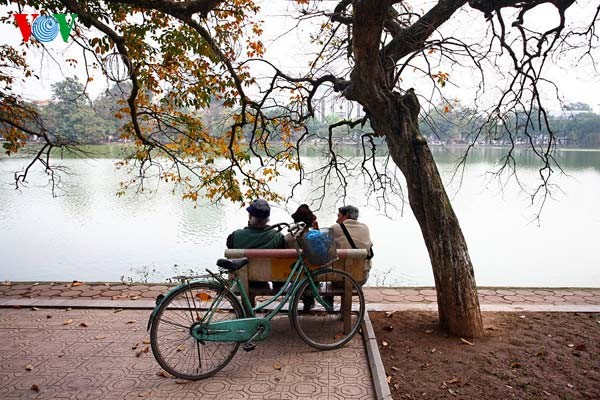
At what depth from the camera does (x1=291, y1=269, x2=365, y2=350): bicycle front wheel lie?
12.0 feet

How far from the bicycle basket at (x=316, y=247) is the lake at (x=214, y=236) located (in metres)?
3.26

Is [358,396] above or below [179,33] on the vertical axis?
below

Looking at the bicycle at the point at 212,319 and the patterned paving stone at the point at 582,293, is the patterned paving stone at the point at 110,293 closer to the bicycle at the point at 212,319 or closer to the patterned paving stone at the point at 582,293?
the bicycle at the point at 212,319

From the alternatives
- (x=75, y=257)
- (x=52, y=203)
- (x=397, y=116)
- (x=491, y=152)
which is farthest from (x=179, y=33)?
(x=491, y=152)

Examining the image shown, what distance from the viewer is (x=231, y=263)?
3359 millimetres

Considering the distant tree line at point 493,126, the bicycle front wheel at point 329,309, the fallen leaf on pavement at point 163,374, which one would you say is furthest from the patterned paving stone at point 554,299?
the fallen leaf on pavement at point 163,374

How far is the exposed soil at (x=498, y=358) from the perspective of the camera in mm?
3035

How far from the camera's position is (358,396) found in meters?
3.04

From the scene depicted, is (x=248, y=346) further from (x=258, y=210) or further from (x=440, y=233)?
(x=440, y=233)

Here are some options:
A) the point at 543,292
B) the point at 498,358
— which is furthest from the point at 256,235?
the point at 543,292

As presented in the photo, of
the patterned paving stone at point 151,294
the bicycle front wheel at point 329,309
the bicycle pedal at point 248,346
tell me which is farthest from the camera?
the patterned paving stone at point 151,294

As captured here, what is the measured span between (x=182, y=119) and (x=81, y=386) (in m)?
4.34

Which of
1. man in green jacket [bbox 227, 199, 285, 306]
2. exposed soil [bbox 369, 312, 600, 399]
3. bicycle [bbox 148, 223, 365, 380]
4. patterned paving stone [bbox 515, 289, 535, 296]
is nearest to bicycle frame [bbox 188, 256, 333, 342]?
bicycle [bbox 148, 223, 365, 380]

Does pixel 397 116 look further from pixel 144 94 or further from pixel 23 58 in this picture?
pixel 23 58
